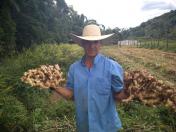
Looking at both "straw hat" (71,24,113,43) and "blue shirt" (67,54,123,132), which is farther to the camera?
"straw hat" (71,24,113,43)

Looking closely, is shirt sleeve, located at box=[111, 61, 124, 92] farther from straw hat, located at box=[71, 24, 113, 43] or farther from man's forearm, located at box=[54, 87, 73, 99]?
man's forearm, located at box=[54, 87, 73, 99]

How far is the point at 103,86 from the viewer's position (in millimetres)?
3438

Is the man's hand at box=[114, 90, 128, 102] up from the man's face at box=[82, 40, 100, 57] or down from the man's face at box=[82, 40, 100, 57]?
down

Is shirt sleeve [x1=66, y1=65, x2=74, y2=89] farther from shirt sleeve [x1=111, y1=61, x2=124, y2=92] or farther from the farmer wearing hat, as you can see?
shirt sleeve [x1=111, y1=61, x2=124, y2=92]

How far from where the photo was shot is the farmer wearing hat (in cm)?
344

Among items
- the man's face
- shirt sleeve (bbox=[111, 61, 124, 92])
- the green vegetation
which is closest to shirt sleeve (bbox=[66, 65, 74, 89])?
the man's face

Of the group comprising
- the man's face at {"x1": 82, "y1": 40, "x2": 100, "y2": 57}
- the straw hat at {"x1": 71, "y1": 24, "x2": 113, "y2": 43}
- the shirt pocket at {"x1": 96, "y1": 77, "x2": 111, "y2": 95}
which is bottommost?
the shirt pocket at {"x1": 96, "y1": 77, "x2": 111, "y2": 95}

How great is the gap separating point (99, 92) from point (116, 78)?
212mm

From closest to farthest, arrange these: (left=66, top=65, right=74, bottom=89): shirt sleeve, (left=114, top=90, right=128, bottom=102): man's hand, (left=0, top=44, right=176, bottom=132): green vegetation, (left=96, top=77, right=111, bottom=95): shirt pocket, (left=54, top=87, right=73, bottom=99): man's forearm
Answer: (left=114, top=90, right=128, bottom=102): man's hand
(left=96, top=77, right=111, bottom=95): shirt pocket
(left=54, top=87, right=73, bottom=99): man's forearm
(left=66, top=65, right=74, bottom=89): shirt sleeve
(left=0, top=44, right=176, bottom=132): green vegetation

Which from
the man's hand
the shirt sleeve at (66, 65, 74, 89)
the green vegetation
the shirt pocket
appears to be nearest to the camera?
the man's hand

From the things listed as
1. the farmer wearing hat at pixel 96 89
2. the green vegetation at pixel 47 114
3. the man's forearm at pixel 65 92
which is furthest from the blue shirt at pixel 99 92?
the green vegetation at pixel 47 114

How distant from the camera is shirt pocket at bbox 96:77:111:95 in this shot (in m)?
3.43

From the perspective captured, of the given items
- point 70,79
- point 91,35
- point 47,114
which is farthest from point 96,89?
point 47,114

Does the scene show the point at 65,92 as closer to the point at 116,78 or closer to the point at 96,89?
the point at 96,89
